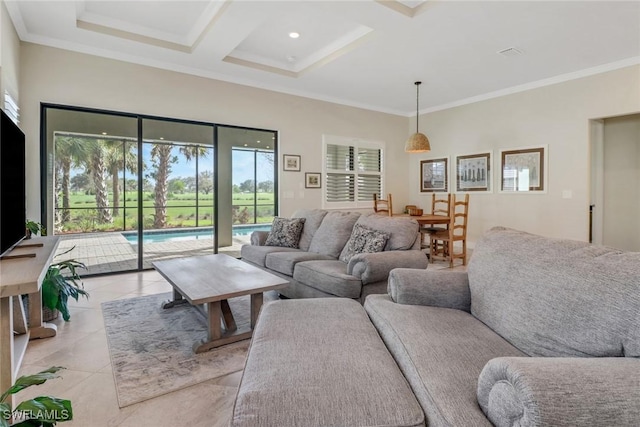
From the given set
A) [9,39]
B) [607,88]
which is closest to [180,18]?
[9,39]

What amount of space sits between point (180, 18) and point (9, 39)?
161 cm

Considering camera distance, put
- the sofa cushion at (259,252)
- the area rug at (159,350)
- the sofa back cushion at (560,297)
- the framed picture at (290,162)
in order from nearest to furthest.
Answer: the sofa back cushion at (560,297), the area rug at (159,350), the sofa cushion at (259,252), the framed picture at (290,162)

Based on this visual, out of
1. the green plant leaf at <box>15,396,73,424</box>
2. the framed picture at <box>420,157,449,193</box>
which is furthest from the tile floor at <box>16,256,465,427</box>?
the framed picture at <box>420,157,449,193</box>

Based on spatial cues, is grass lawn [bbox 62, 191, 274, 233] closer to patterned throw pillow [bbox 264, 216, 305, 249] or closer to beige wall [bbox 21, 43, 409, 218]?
beige wall [bbox 21, 43, 409, 218]

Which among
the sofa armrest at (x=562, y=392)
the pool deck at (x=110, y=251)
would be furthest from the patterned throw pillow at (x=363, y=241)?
the pool deck at (x=110, y=251)

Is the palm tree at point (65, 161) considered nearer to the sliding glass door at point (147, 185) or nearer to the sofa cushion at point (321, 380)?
the sliding glass door at point (147, 185)

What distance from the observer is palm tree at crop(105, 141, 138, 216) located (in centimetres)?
460

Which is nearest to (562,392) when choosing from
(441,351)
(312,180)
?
(441,351)

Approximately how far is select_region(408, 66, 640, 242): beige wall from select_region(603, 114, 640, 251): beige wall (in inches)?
6.9

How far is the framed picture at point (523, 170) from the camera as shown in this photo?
5.29 meters

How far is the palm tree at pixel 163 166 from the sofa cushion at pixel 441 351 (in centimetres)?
443

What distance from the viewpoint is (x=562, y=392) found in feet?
2.57

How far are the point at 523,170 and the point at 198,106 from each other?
5.32 meters

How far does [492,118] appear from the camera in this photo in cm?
591
